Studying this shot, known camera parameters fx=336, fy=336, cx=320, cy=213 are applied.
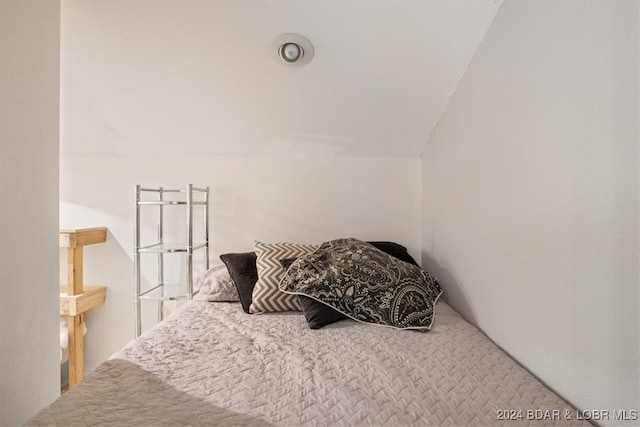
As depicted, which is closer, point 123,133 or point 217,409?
point 217,409

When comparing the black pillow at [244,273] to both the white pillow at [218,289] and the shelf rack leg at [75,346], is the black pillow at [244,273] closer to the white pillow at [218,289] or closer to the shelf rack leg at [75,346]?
the white pillow at [218,289]

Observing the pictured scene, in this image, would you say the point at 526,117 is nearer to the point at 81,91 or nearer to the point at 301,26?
the point at 301,26

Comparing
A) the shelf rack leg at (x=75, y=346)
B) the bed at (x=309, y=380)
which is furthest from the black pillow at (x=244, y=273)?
the shelf rack leg at (x=75, y=346)

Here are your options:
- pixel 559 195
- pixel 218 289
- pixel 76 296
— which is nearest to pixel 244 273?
pixel 218 289

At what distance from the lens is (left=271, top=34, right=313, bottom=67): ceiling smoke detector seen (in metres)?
1.64

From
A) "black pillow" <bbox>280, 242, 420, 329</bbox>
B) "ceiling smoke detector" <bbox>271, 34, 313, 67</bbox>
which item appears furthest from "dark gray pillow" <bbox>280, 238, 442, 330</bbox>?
"ceiling smoke detector" <bbox>271, 34, 313, 67</bbox>

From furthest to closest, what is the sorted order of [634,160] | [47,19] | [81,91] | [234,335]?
[81,91], [234,335], [47,19], [634,160]

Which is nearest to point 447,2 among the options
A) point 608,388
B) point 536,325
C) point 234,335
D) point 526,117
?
point 526,117

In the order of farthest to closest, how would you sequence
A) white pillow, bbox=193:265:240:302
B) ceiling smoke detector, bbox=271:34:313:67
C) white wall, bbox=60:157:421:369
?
1. white wall, bbox=60:157:421:369
2. white pillow, bbox=193:265:240:302
3. ceiling smoke detector, bbox=271:34:313:67

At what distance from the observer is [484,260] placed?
1.52 meters

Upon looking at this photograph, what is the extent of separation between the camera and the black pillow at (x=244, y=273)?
175 centimetres

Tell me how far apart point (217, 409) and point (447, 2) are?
1.76m

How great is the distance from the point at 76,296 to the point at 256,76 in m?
1.68

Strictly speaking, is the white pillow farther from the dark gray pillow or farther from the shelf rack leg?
the shelf rack leg
